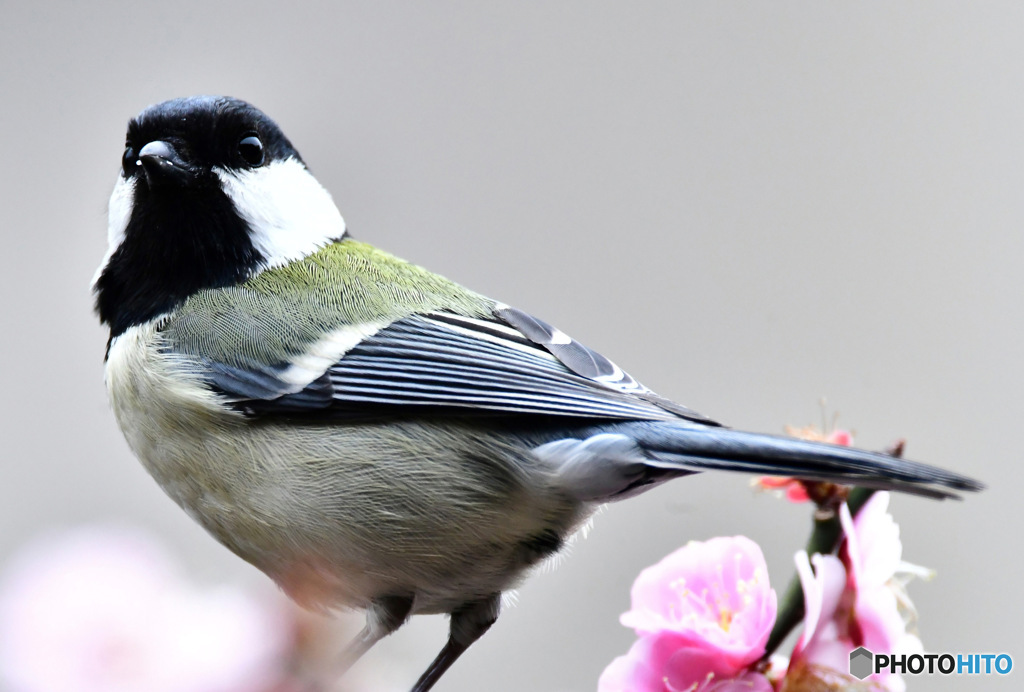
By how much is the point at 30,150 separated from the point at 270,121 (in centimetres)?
115

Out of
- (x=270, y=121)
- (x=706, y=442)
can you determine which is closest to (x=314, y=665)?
(x=706, y=442)

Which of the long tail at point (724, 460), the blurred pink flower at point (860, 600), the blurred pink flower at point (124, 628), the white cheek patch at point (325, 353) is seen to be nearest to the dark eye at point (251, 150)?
the white cheek patch at point (325, 353)

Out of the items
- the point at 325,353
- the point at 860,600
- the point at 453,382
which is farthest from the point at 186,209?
the point at 860,600

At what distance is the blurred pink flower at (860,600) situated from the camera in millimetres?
648

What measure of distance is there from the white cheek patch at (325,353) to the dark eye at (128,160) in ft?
1.12

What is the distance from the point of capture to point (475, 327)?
1.18m

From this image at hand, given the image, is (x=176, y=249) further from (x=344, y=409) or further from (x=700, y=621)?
(x=700, y=621)

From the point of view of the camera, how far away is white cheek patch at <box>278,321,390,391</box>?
3.60ft

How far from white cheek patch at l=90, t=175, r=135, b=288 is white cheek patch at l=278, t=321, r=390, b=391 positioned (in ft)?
1.02

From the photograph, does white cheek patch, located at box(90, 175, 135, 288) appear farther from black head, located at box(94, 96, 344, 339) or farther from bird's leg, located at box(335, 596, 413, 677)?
bird's leg, located at box(335, 596, 413, 677)

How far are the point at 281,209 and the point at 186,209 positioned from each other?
0.14 m

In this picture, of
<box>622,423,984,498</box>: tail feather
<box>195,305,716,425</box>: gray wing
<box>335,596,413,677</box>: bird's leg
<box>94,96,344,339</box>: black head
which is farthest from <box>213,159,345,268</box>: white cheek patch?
<box>622,423,984,498</box>: tail feather

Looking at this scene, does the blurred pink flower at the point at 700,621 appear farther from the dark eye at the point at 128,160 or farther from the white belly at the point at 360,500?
the dark eye at the point at 128,160

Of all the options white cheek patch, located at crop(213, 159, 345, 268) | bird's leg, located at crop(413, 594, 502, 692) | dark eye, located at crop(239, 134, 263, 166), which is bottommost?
bird's leg, located at crop(413, 594, 502, 692)
